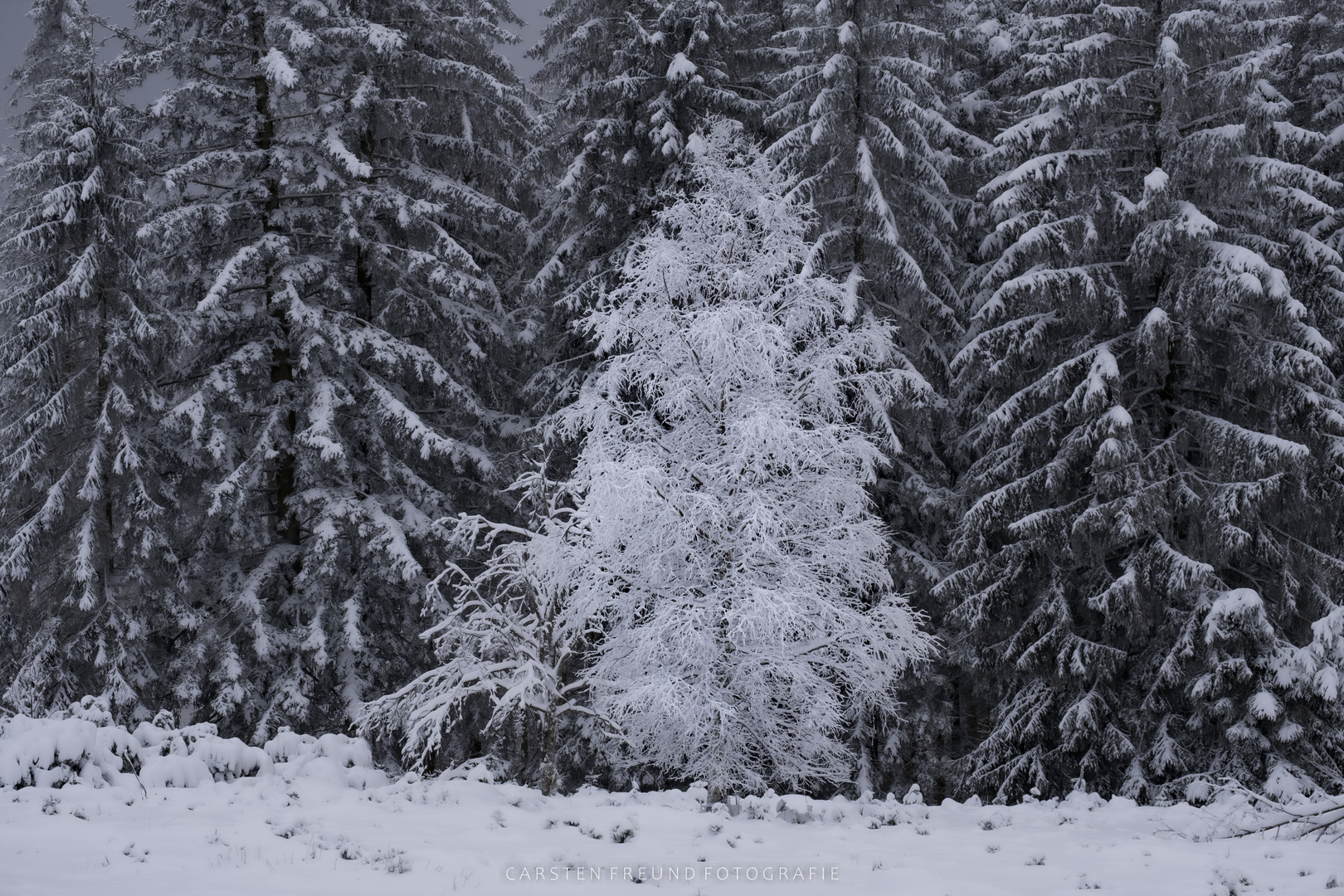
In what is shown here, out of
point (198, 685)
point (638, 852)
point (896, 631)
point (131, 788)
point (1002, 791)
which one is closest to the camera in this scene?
point (638, 852)

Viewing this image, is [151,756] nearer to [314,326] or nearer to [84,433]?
[314,326]

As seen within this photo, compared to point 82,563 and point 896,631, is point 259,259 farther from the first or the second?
point 896,631

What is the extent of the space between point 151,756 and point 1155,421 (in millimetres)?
13802

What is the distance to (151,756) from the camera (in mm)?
9000

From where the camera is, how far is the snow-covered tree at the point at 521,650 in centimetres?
1186

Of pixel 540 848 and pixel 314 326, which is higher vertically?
pixel 314 326

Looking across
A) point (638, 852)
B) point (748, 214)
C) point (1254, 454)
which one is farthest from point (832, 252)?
point (638, 852)

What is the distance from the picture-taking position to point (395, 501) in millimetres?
16484

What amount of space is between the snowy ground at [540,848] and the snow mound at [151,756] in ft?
0.78

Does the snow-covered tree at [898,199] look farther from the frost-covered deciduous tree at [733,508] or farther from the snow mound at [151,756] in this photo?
the snow mound at [151,756]

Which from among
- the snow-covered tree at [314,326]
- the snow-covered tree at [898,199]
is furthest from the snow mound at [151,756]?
the snow-covered tree at [898,199]

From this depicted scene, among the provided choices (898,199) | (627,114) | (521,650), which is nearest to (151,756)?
(521,650)

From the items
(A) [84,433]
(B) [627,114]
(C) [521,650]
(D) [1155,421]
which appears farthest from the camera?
(B) [627,114]

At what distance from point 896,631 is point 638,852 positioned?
15.7 feet
